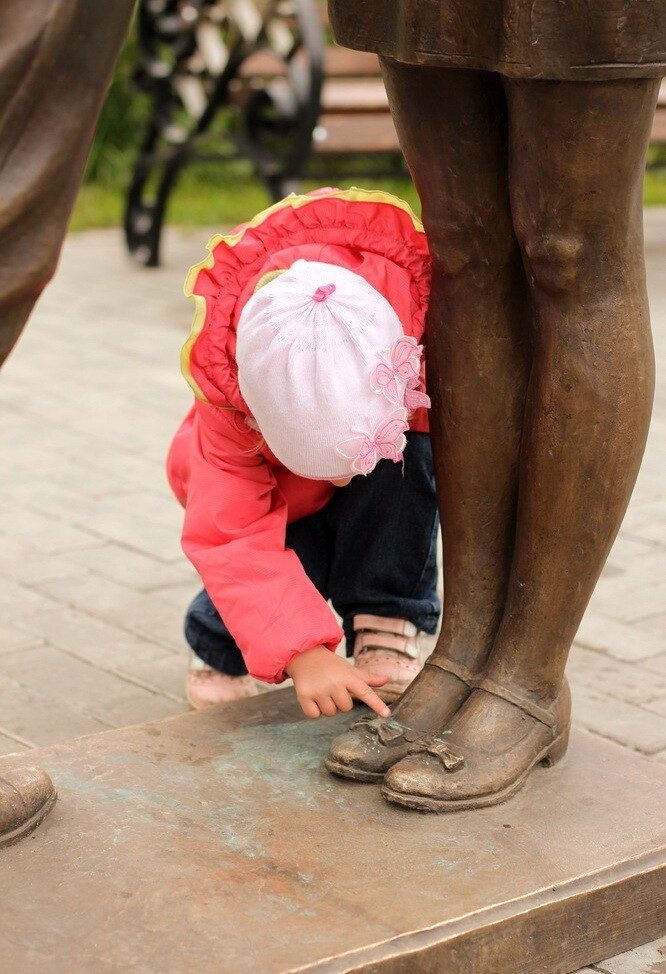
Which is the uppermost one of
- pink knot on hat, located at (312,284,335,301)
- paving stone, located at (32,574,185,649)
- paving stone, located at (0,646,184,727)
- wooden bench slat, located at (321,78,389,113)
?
wooden bench slat, located at (321,78,389,113)

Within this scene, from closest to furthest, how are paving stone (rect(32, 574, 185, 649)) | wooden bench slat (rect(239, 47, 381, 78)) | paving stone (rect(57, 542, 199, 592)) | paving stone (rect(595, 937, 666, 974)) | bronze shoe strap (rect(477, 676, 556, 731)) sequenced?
paving stone (rect(595, 937, 666, 974)), bronze shoe strap (rect(477, 676, 556, 731)), paving stone (rect(32, 574, 185, 649)), paving stone (rect(57, 542, 199, 592)), wooden bench slat (rect(239, 47, 381, 78))

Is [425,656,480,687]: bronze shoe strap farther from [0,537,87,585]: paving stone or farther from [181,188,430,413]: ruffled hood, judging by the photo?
[0,537,87,585]: paving stone

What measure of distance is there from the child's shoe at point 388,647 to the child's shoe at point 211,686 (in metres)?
0.21

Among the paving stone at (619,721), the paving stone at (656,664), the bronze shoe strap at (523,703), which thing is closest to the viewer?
the bronze shoe strap at (523,703)

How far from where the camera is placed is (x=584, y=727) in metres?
2.58

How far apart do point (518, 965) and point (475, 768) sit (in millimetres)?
308

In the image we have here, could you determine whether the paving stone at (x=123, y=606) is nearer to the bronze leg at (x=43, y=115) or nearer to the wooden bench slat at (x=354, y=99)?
the bronze leg at (x=43, y=115)

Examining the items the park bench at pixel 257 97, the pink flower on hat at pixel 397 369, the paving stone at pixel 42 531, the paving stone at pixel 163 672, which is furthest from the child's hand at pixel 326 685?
the park bench at pixel 257 97

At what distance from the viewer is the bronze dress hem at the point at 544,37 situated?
1.82 meters

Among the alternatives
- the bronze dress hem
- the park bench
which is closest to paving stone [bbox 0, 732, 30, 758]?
the bronze dress hem

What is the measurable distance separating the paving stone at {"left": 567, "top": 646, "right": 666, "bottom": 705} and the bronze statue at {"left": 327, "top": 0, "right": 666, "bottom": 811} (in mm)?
568

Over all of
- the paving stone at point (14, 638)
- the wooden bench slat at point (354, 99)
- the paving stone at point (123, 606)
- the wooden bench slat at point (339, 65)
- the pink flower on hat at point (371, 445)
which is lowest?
the paving stone at point (14, 638)

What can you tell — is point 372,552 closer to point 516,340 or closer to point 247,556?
point 247,556

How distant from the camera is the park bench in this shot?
20.5 ft
